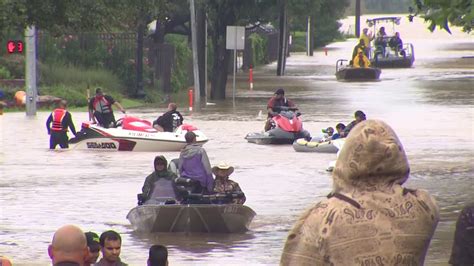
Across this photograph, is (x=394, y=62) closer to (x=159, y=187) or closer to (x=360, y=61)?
(x=360, y=61)

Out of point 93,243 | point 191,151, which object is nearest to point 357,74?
point 191,151

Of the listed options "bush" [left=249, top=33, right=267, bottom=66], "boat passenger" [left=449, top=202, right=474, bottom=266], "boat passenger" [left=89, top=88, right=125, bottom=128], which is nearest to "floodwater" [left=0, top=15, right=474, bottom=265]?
"boat passenger" [left=89, top=88, right=125, bottom=128]

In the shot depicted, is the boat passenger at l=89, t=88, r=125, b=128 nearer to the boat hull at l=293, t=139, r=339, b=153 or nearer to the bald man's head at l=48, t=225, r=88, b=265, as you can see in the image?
the boat hull at l=293, t=139, r=339, b=153

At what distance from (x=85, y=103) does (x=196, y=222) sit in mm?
29187

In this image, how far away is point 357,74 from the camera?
209 feet

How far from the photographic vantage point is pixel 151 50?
5744 cm

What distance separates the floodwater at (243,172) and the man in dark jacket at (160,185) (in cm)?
58

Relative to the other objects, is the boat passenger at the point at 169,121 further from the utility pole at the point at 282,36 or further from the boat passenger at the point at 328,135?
the utility pole at the point at 282,36

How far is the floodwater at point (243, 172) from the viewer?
18.2 metres

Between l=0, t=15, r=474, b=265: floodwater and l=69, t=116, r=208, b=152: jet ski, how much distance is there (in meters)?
0.35

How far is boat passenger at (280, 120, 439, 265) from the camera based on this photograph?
229 inches

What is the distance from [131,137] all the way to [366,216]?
85.4ft

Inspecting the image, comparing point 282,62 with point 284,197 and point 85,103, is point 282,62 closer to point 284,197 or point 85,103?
point 85,103

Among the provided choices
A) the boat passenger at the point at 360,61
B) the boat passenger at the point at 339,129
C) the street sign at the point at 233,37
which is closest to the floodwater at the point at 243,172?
the boat passenger at the point at 339,129
